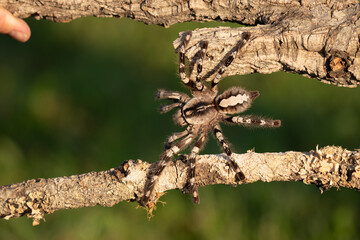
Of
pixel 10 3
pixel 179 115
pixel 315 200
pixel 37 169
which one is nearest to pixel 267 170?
pixel 179 115

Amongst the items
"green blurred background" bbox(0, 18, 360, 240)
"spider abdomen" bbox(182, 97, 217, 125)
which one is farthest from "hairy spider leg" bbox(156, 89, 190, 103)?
"green blurred background" bbox(0, 18, 360, 240)

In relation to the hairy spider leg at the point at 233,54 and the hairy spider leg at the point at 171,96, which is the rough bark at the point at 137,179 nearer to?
the hairy spider leg at the point at 233,54

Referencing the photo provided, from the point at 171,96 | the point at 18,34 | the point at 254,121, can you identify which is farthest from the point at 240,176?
the point at 18,34

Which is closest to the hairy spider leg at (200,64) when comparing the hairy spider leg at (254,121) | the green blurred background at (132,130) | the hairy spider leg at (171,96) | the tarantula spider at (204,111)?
the tarantula spider at (204,111)

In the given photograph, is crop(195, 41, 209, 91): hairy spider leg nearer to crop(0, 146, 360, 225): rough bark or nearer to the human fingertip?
crop(0, 146, 360, 225): rough bark

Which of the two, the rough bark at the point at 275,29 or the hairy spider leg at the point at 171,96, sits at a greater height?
Answer: the rough bark at the point at 275,29

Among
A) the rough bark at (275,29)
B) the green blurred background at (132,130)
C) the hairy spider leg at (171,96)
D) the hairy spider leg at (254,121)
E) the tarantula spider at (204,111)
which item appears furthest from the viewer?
the green blurred background at (132,130)

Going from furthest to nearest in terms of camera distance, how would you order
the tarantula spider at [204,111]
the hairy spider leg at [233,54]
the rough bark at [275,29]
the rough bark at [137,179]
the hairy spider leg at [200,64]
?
→ the tarantula spider at [204,111] → the hairy spider leg at [200,64] → the hairy spider leg at [233,54] → the rough bark at [275,29] → the rough bark at [137,179]
